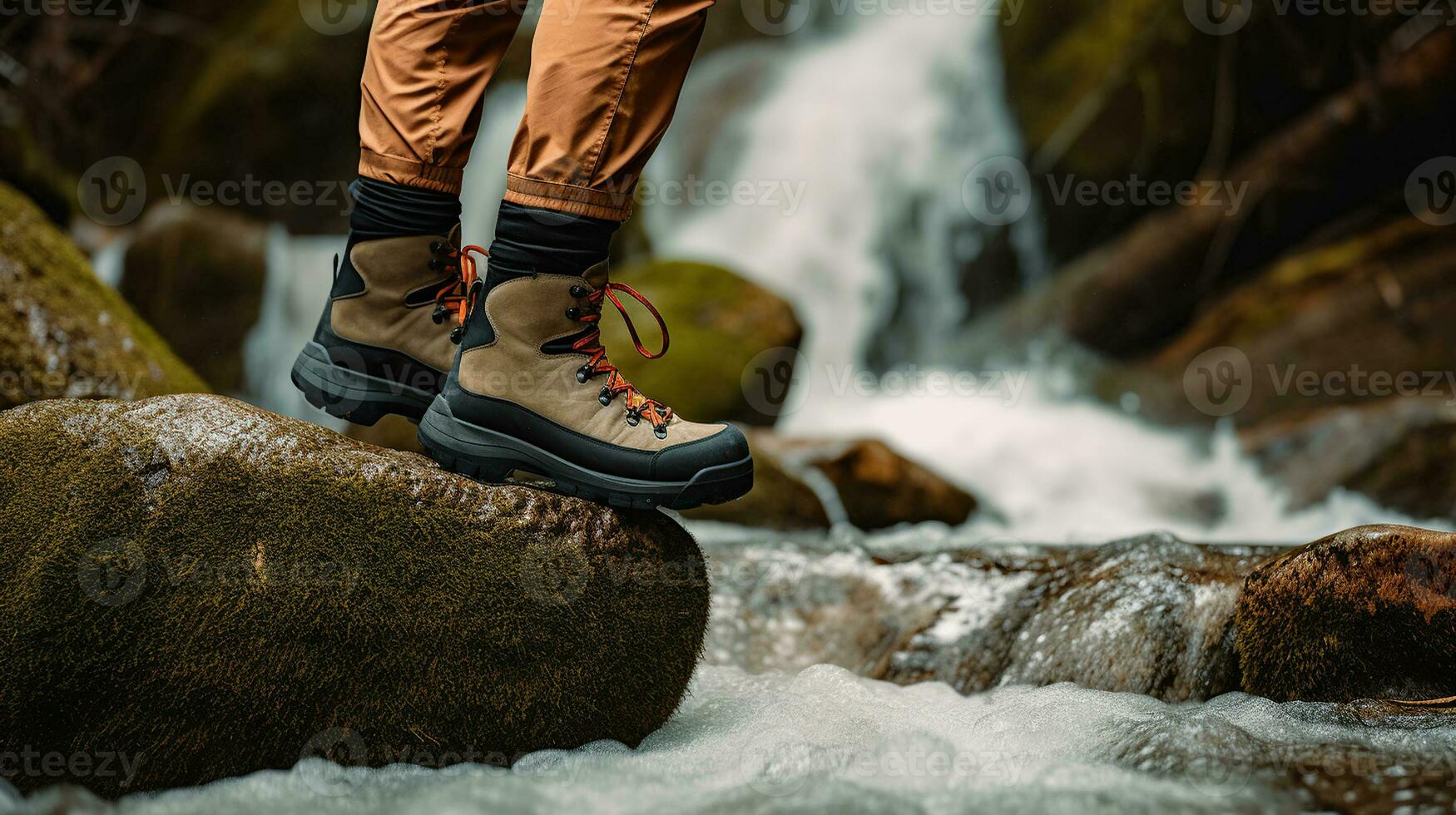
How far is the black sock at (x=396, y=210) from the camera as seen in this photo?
2.27 meters

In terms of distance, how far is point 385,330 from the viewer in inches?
93.6

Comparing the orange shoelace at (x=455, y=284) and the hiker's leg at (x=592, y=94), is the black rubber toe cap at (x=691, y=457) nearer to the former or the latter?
the hiker's leg at (x=592, y=94)

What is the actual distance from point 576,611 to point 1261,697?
4.65 feet

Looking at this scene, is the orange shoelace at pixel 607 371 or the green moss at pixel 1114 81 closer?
the orange shoelace at pixel 607 371

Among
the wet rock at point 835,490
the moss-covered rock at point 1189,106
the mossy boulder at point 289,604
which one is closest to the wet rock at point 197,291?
the wet rock at point 835,490

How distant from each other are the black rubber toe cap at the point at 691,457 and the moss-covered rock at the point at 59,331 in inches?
73.6

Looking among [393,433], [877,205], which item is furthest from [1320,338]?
[393,433]

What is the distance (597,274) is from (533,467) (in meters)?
0.42

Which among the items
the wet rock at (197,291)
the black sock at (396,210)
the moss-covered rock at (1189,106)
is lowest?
the wet rock at (197,291)

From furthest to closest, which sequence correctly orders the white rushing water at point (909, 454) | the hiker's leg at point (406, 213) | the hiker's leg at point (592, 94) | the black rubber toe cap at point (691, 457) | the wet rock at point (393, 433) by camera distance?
the wet rock at point (393, 433) → the hiker's leg at point (406, 213) → the black rubber toe cap at point (691, 457) → the hiker's leg at point (592, 94) → the white rushing water at point (909, 454)

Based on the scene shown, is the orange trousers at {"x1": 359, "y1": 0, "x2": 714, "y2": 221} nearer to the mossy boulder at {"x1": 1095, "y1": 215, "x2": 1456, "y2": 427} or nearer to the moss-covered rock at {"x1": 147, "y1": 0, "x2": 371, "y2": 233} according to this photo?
the mossy boulder at {"x1": 1095, "y1": 215, "x2": 1456, "y2": 427}

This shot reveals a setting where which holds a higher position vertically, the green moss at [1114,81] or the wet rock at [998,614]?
the green moss at [1114,81]

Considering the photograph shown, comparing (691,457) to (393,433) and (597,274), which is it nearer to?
(597,274)

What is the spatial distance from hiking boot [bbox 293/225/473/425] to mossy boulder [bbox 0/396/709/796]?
0.81 ft
